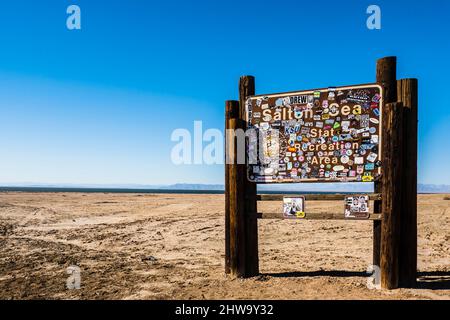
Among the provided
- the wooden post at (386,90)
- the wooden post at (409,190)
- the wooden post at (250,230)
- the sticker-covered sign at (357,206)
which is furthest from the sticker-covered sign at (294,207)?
the wooden post at (409,190)

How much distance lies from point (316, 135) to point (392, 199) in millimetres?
1886

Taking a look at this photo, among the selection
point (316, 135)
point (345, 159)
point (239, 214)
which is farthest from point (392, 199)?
point (239, 214)

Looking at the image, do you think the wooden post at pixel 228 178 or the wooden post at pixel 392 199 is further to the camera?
the wooden post at pixel 228 178

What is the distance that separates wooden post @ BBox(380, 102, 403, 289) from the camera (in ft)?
22.1

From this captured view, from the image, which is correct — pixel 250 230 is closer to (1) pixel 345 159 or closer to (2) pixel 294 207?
(2) pixel 294 207

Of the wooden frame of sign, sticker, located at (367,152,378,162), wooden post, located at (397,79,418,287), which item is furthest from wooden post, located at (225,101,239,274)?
wooden post, located at (397,79,418,287)

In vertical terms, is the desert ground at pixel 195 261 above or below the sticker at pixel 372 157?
below

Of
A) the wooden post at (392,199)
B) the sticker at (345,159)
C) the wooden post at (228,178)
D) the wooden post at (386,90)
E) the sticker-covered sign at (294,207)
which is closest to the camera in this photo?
the wooden post at (392,199)

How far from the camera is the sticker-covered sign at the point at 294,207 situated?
7704 mm

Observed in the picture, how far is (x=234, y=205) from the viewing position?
26.3 ft

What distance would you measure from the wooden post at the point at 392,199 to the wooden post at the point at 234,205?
2774 millimetres

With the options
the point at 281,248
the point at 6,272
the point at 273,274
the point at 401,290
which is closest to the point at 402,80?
the point at 401,290

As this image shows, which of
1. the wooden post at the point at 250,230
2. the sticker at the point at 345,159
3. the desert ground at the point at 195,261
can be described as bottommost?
the desert ground at the point at 195,261

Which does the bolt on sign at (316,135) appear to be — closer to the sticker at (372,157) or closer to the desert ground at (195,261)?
the sticker at (372,157)
